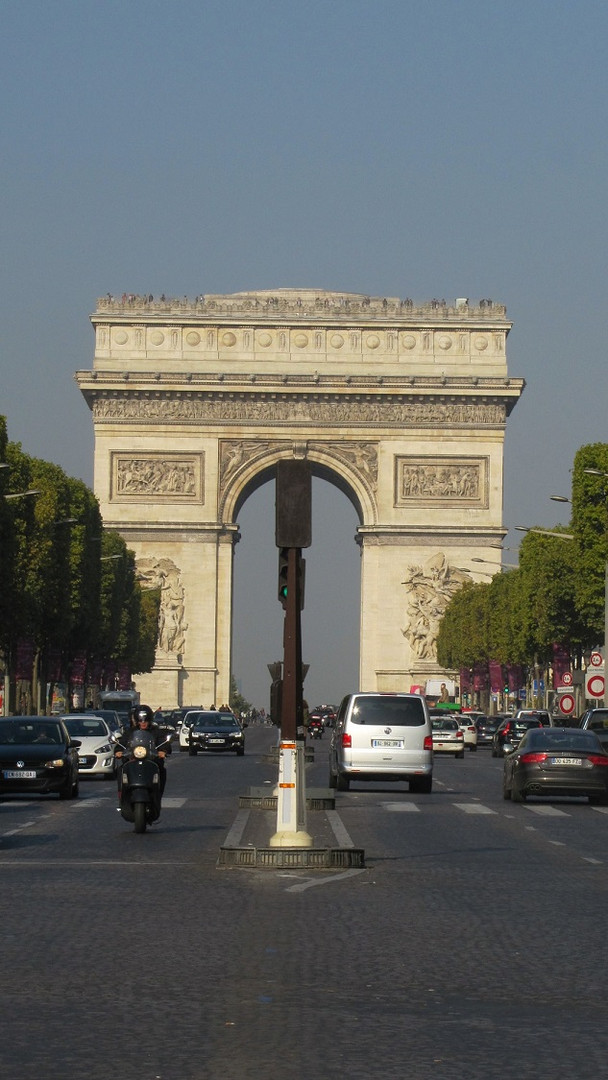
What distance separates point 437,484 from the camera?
100 metres

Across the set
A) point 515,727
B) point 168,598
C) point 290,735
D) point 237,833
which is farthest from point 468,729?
point 290,735

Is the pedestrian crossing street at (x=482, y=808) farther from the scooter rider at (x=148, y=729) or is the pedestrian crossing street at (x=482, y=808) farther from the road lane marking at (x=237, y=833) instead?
the scooter rider at (x=148, y=729)

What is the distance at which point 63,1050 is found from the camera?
373 inches

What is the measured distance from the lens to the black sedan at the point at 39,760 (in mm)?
32469

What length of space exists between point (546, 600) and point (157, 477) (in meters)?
25.9

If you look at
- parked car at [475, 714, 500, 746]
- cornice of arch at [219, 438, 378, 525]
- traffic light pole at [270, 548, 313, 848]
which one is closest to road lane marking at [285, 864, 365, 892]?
traffic light pole at [270, 548, 313, 848]

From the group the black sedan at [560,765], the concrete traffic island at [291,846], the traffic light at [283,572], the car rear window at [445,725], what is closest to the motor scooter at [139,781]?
the concrete traffic island at [291,846]

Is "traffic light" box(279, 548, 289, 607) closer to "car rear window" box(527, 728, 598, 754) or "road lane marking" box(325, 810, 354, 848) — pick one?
"road lane marking" box(325, 810, 354, 848)

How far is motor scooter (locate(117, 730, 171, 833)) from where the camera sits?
2439 cm

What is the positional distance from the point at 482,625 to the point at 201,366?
663 inches

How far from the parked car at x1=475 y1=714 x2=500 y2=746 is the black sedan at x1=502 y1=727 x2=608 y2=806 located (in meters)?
49.7

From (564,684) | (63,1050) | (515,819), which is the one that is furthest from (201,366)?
(63,1050)

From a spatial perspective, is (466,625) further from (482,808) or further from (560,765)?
(482,808)

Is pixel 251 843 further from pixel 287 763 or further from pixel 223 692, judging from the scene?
pixel 223 692
